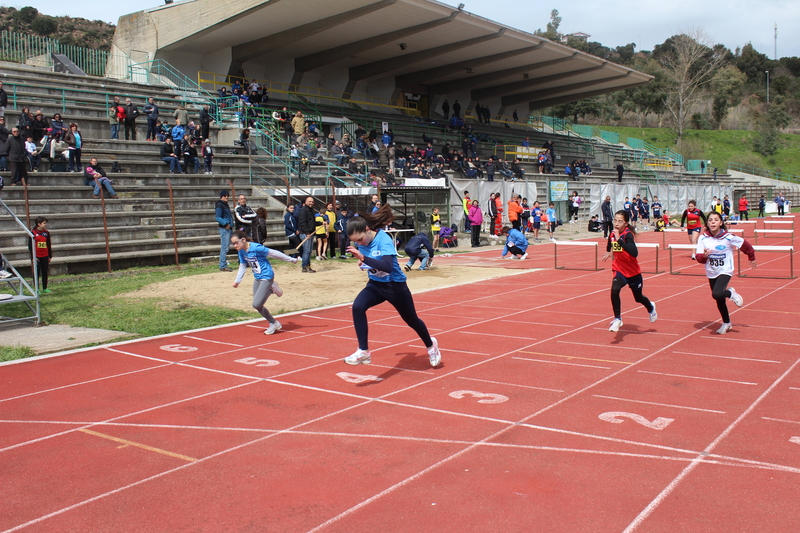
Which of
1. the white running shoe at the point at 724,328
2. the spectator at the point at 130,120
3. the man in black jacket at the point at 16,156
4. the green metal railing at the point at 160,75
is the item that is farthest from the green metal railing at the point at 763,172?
the man in black jacket at the point at 16,156

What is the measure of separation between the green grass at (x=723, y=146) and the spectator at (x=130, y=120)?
56914 millimetres

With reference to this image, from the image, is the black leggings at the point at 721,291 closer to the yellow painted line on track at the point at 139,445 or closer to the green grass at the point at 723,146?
the yellow painted line on track at the point at 139,445

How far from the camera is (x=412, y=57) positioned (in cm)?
4188

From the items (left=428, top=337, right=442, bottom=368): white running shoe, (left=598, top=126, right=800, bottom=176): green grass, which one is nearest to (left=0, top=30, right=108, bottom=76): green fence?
(left=428, top=337, right=442, bottom=368): white running shoe

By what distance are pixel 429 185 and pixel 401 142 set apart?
1209cm

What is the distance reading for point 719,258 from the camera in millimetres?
9430

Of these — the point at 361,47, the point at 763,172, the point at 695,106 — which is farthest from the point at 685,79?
the point at 361,47

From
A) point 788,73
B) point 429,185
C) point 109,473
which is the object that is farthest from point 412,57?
point 788,73

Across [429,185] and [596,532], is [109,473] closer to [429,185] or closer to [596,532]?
[596,532]

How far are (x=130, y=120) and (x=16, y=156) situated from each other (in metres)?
6.01

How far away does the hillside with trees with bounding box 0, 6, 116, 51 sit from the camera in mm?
68500

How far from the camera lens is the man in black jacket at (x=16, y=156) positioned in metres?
17.5

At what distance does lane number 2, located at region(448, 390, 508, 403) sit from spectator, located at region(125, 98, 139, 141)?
20.3 m

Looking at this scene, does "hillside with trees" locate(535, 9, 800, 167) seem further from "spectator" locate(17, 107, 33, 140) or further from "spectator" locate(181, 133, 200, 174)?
"spectator" locate(17, 107, 33, 140)
